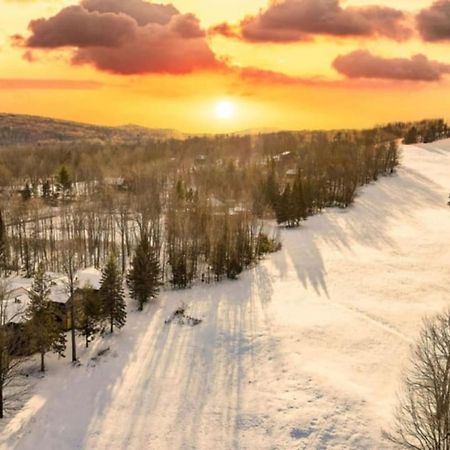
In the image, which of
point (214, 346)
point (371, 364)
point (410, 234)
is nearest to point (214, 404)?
point (214, 346)

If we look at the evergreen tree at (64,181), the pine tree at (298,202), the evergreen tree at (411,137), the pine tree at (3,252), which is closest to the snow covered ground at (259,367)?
the pine tree at (298,202)

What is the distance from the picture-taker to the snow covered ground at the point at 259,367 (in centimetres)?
2745

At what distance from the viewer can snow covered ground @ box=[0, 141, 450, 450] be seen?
27.5 m

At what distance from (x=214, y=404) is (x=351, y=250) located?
36770 millimetres

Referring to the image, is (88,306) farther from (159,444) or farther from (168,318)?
(159,444)

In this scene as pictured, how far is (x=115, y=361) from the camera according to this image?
35875mm

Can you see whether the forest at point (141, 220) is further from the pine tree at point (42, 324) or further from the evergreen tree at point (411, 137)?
the evergreen tree at point (411, 137)

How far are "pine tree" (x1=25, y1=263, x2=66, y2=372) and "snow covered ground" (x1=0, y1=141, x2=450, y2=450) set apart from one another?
1852mm

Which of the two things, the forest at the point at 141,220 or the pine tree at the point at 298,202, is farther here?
the pine tree at the point at 298,202

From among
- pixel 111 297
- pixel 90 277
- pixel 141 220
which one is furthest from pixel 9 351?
pixel 141 220

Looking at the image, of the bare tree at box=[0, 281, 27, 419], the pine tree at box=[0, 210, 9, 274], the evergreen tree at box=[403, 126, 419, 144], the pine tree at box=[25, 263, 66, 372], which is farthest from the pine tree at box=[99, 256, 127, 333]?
the evergreen tree at box=[403, 126, 419, 144]

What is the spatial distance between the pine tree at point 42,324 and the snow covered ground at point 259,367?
1.85 m

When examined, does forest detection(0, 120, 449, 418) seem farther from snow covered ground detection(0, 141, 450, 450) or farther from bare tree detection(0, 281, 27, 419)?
snow covered ground detection(0, 141, 450, 450)

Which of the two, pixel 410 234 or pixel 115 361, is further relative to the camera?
pixel 410 234
